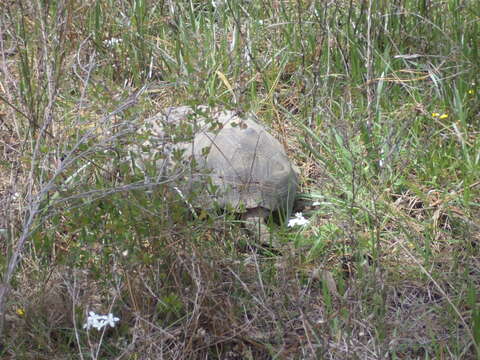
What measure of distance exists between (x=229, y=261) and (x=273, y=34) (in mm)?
1833

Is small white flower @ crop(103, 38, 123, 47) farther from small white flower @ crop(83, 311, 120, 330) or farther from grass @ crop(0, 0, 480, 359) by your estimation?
small white flower @ crop(83, 311, 120, 330)

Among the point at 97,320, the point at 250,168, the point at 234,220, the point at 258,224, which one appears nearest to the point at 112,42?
the point at 250,168

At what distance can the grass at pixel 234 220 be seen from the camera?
2.44 m

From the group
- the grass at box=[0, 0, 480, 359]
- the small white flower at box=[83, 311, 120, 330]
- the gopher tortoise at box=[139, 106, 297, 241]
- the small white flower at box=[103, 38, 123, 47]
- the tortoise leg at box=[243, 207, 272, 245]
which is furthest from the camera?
the small white flower at box=[103, 38, 123, 47]

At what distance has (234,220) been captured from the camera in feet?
9.13

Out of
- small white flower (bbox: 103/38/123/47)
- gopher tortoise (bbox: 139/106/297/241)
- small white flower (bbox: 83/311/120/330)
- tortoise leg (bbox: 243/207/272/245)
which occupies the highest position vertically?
small white flower (bbox: 103/38/123/47)

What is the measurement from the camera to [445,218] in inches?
124

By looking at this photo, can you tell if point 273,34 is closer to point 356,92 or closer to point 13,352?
point 356,92

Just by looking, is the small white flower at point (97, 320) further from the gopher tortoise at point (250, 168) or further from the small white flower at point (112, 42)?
the small white flower at point (112, 42)

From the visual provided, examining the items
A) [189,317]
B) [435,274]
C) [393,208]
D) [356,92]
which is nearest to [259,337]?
[189,317]

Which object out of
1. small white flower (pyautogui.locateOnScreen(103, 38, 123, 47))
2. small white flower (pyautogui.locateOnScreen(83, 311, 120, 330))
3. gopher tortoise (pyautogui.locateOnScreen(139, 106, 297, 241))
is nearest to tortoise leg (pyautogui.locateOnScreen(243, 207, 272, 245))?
gopher tortoise (pyautogui.locateOnScreen(139, 106, 297, 241))

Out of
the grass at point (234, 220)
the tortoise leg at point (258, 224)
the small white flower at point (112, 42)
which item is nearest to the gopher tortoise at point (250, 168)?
the tortoise leg at point (258, 224)

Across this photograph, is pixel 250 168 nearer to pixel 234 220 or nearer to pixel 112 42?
pixel 234 220

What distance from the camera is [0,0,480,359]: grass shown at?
2443mm
